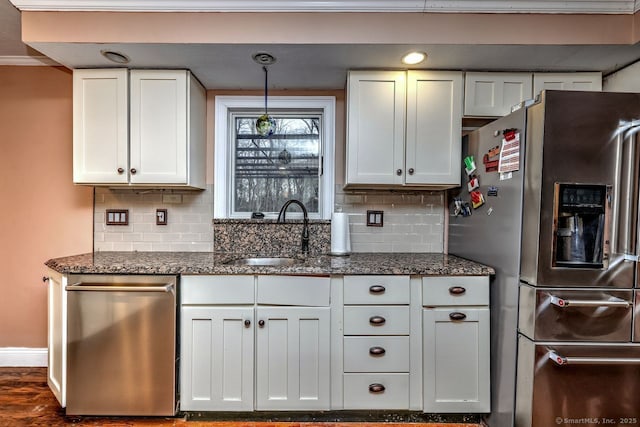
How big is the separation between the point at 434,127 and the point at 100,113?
2.12 metres

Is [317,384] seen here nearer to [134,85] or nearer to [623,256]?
[623,256]

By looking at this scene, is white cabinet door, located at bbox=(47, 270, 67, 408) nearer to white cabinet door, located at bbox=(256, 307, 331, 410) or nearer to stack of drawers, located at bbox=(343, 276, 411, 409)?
white cabinet door, located at bbox=(256, 307, 331, 410)

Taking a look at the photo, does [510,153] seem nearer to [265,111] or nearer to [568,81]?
[568,81]

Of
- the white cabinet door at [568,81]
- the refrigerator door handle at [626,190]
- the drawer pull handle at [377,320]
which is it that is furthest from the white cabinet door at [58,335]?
the white cabinet door at [568,81]

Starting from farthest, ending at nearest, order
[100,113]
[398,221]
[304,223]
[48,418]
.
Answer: [398,221] < [304,223] < [100,113] < [48,418]

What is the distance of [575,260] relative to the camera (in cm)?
147

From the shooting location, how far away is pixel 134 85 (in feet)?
6.61

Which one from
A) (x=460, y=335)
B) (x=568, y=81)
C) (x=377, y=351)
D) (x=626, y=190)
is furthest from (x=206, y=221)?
(x=568, y=81)

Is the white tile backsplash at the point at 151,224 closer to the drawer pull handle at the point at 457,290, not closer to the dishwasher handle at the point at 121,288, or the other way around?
the dishwasher handle at the point at 121,288

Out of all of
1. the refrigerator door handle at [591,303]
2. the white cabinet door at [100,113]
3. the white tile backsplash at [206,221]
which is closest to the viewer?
the refrigerator door handle at [591,303]

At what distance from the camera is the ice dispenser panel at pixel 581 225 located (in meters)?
1.43

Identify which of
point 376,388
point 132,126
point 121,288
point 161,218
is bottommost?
point 376,388

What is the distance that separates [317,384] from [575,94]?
6.27 ft

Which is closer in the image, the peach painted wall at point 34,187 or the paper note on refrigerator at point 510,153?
the paper note on refrigerator at point 510,153
